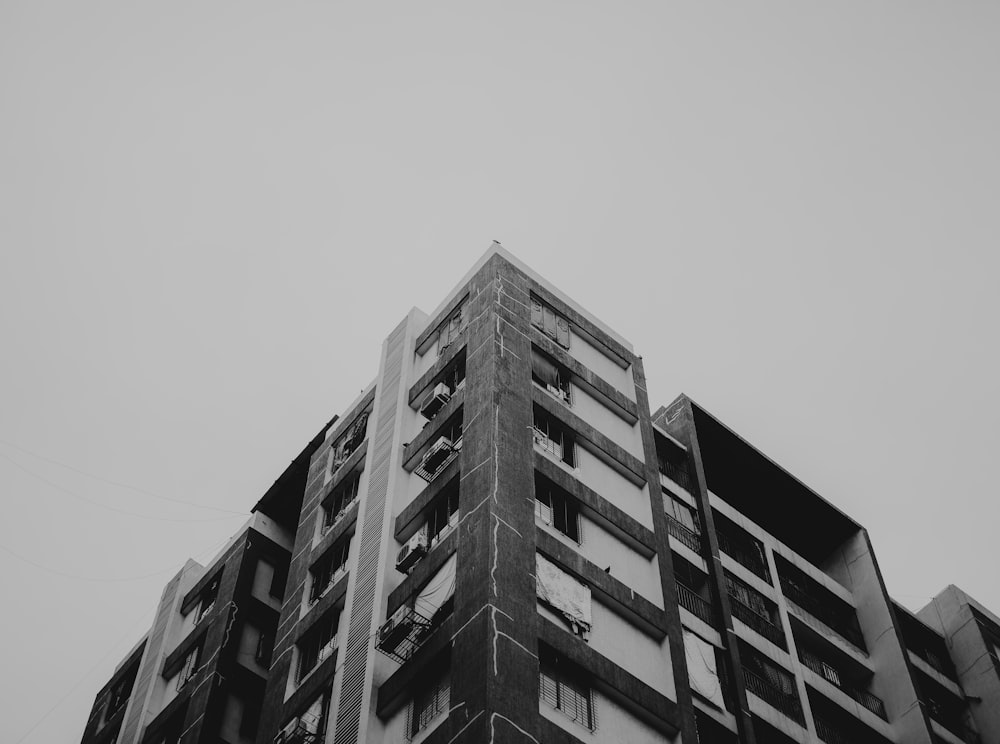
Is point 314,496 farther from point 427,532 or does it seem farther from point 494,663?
point 494,663

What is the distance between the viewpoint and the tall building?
37.7 m

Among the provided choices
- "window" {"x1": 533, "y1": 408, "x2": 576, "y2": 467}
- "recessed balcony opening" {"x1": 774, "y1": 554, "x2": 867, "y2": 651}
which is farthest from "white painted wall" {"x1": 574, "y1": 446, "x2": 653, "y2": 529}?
"recessed balcony opening" {"x1": 774, "y1": 554, "x2": 867, "y2": 651}

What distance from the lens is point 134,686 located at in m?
61.1

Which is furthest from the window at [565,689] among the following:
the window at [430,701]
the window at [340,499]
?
the window at [340,499]

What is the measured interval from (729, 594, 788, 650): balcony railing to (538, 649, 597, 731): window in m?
16.5

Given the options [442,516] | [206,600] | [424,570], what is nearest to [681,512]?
[442,516]

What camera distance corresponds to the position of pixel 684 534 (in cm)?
5319

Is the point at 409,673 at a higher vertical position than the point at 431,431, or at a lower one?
lower

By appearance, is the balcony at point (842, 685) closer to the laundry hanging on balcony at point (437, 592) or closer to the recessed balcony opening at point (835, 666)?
the recessed balcony opening at point (835, 666)

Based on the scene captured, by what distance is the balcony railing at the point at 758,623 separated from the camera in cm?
5225

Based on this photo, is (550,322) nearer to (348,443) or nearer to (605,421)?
(605,421)

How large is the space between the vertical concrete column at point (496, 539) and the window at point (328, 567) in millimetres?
8808

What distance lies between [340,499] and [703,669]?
18.4 meters

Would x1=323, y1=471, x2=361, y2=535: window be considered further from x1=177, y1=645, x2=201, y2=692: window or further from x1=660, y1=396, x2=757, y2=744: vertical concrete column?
x1=660, y1=396, x2=757, y2=744: vertical concrete column
